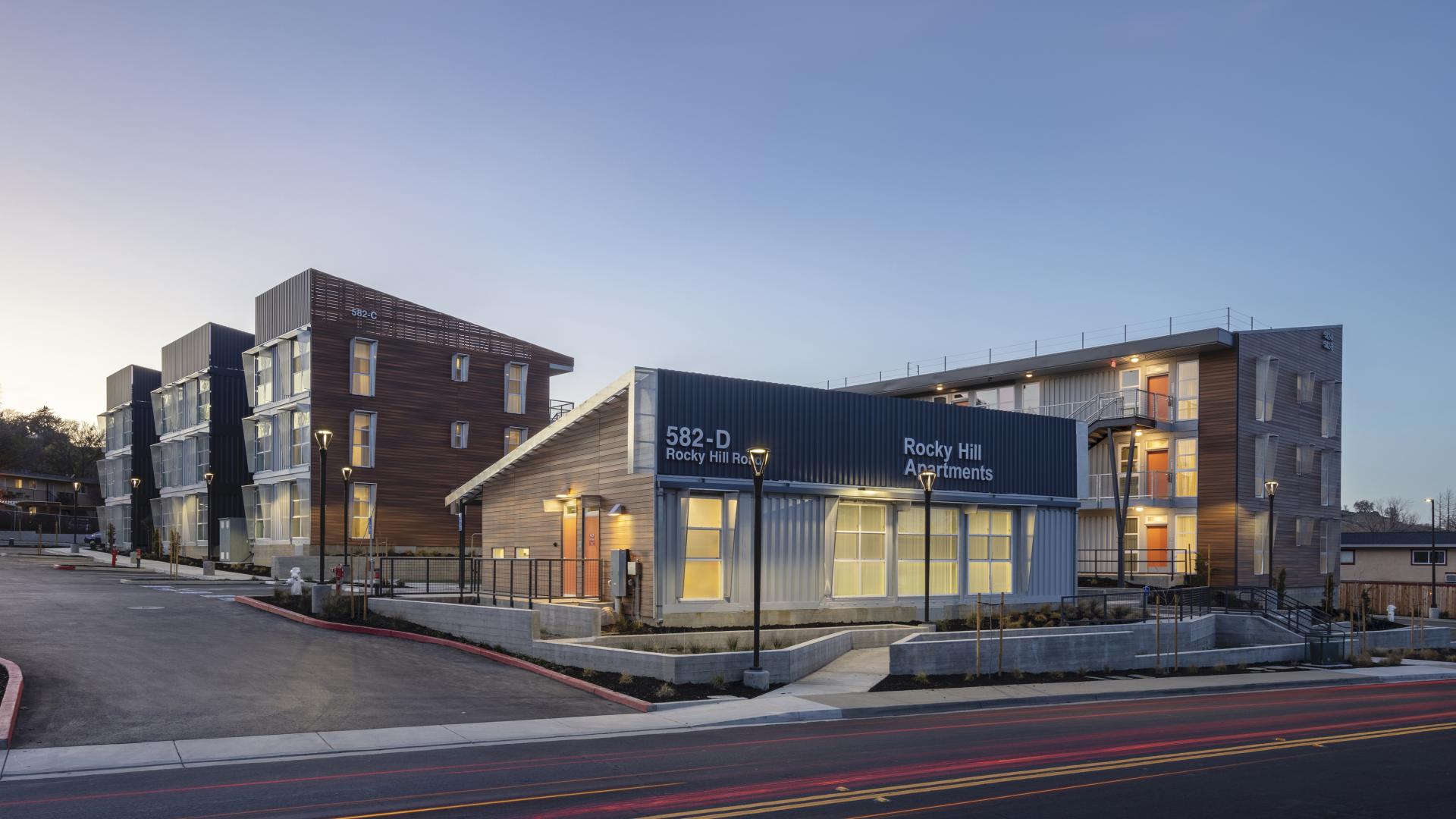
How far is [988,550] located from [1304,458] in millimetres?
27336

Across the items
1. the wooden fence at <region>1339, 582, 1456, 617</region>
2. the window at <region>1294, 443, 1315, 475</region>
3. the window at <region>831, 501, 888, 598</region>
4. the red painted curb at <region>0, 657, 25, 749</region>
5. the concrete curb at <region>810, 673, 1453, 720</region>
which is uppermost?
the window at <region>1294, 443, 1315, 475</region>

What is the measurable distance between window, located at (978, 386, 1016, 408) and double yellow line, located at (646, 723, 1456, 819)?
119 feet

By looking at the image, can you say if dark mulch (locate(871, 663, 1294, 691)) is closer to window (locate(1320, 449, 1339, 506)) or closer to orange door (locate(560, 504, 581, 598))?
orange door (locate(560, 504, 581, 598))

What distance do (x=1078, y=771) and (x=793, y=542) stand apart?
568 inches

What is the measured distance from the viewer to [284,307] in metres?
50.0

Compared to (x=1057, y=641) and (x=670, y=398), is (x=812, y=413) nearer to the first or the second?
(x=670, y=398)

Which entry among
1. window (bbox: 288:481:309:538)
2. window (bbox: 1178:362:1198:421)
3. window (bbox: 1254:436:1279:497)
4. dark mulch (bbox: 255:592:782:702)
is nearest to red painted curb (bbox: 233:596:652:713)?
dark mulch (bbox: 255:592:782:702)

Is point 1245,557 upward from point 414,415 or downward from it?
downward

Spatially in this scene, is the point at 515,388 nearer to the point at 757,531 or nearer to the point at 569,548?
the point at 569,548

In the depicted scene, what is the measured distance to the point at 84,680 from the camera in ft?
58.3

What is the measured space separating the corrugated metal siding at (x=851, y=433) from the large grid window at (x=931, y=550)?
0.91 meters

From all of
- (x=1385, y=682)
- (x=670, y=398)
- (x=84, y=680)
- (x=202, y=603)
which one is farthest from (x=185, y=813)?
(x=1385, y=682)

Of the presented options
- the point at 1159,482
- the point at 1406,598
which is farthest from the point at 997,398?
the point at 1406,598

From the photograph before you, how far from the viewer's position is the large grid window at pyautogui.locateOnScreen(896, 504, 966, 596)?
98.5 feet
